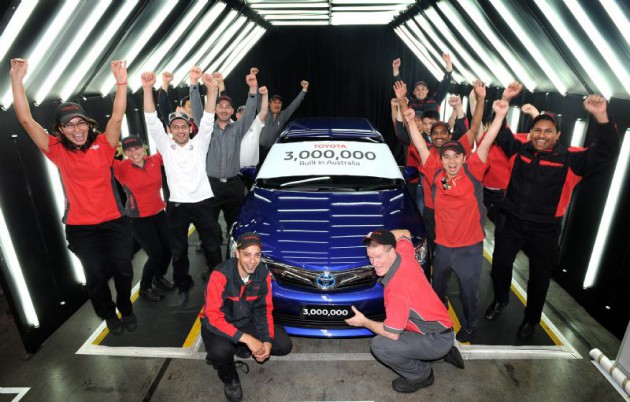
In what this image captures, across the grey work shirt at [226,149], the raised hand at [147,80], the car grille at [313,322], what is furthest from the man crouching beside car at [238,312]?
the raised hand at [147,80]

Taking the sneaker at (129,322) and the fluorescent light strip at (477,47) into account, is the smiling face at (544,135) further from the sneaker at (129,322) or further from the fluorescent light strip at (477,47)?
the sneaker at (129,322)

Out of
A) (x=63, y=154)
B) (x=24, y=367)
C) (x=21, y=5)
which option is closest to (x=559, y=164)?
(x=63, y=154)

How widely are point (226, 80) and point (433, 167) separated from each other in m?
9.42

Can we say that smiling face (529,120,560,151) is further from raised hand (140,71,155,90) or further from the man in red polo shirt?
raised hand (140,71,155,90)

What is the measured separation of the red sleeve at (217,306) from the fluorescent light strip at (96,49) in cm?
278

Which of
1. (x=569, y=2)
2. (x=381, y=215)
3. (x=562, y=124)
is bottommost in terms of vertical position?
(x=381, y=215)

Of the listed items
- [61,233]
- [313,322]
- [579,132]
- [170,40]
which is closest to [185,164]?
[61,233]

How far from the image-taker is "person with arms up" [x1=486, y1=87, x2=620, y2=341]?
3001 millimetres

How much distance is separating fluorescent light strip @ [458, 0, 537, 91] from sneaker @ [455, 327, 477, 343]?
373 centimetres

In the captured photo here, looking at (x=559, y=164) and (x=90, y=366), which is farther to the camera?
(x=90, y=366)

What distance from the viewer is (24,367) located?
10.8ft

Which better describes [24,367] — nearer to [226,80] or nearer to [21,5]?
[21,5]

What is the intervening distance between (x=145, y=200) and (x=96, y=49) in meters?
1.69

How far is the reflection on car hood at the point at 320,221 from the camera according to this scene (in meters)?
3.12
